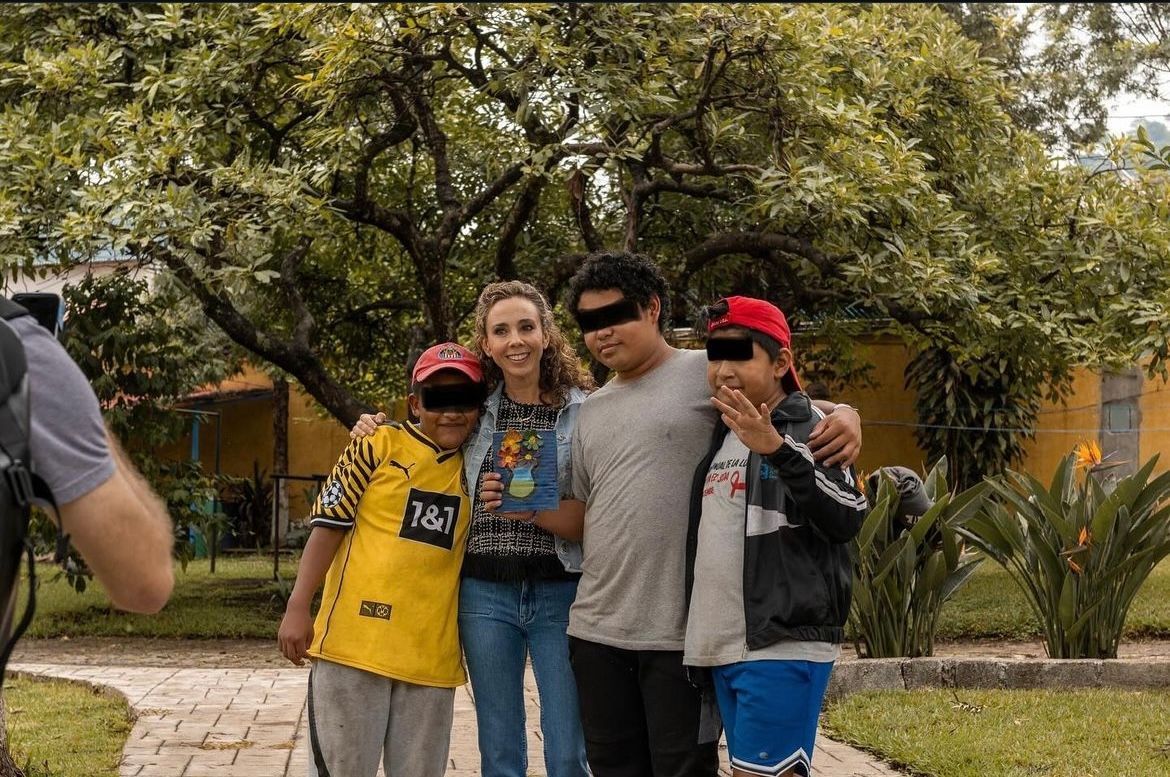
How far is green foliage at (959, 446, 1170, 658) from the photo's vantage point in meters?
7.60

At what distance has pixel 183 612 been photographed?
1270 centimetres

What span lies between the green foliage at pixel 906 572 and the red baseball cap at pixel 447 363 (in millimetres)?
4029

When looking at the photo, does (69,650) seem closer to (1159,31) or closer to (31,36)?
(31,36)

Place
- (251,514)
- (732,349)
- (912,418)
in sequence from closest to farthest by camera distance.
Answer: (732,349), (912,418), (251,514)

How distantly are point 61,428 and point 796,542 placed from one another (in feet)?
6.43

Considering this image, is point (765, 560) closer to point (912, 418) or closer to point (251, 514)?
point (912, 418)

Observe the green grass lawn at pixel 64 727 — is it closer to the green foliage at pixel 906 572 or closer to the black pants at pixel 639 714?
the black pants at pixel 639 714

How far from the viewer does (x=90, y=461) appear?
198 centimetres

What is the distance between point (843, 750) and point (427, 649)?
3046mm

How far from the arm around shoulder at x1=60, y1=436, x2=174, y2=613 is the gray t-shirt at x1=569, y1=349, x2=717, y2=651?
1.68 meters

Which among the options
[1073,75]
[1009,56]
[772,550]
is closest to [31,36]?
[772,550]

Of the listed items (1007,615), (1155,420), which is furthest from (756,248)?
(1155,420)

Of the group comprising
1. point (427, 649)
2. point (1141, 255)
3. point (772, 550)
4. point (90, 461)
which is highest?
point (1141, 255)

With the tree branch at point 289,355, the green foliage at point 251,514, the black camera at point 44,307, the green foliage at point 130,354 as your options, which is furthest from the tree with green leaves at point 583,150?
the green foliage at point 251,514
